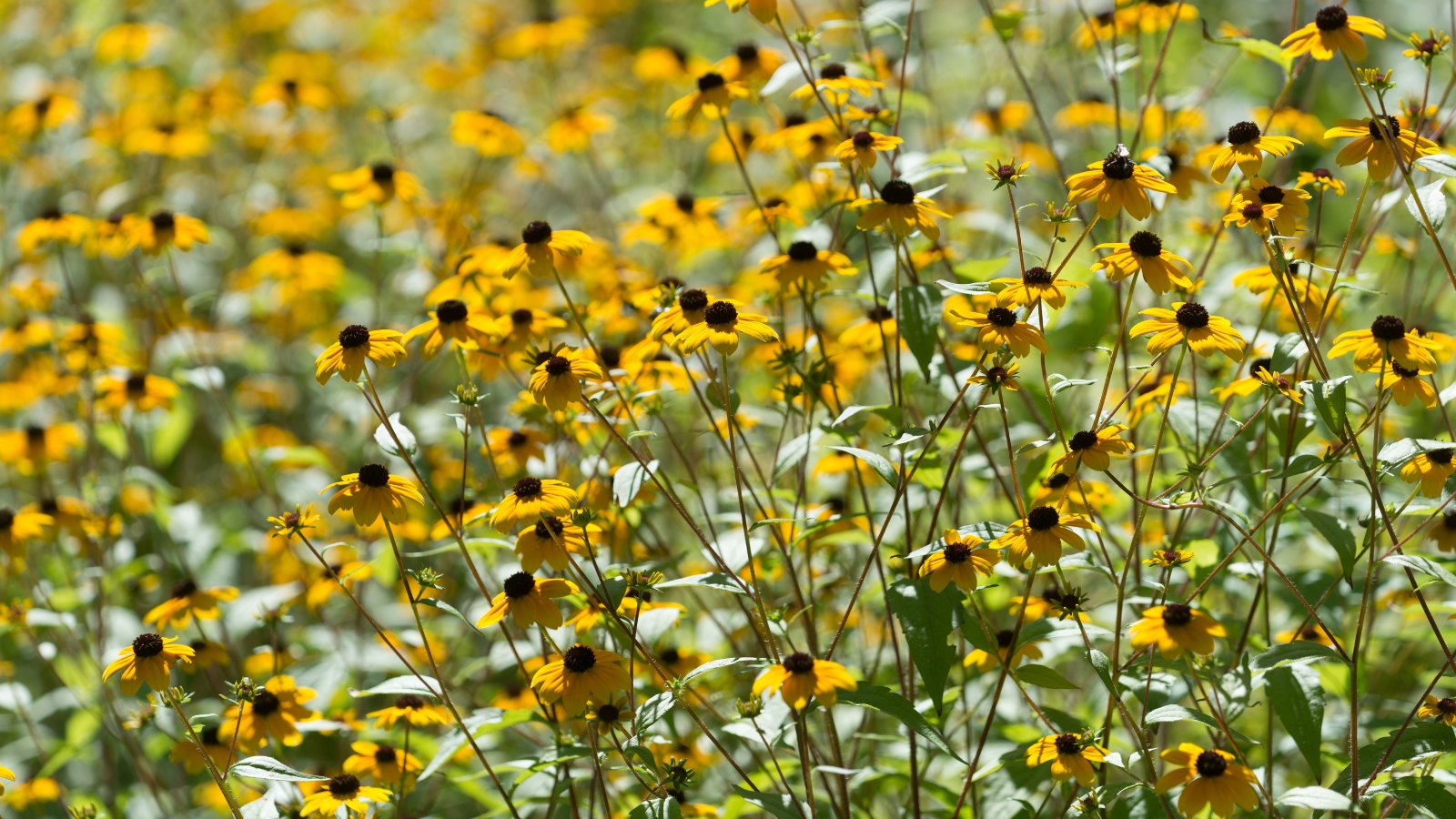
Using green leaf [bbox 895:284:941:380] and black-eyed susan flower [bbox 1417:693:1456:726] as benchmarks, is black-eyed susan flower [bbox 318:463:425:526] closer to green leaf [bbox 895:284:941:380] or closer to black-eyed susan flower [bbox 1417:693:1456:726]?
green leaf [bbox 895:284:941:380]

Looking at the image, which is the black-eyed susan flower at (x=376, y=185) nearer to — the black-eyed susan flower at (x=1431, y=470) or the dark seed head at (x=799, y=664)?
the dark seed head at (x=799, y=664)

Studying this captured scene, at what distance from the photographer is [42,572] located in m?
4.31

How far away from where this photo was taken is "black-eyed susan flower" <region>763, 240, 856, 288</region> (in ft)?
8.57

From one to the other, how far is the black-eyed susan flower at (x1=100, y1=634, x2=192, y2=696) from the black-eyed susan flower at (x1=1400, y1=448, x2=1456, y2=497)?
2.29 m

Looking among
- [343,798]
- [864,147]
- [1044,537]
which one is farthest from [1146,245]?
[343,798]

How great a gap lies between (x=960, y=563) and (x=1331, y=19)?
1.26 m

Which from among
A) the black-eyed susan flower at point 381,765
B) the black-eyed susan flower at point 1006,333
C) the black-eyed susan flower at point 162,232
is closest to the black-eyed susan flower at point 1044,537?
the black-eyed susan flower at point 1006,333

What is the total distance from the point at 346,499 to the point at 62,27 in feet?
19.2

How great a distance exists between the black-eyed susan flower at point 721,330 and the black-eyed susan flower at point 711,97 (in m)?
0.85

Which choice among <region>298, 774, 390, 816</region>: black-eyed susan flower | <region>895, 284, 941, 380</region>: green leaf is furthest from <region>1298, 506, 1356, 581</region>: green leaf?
<region>298, 774, 390, 816</region>: black-eyed susan flower

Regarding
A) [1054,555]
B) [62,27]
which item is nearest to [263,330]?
[62,27]

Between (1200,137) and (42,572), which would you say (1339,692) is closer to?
(1200,137)

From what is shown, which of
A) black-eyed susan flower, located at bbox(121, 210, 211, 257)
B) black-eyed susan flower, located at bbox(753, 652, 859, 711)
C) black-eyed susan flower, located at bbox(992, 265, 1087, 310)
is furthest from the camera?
black-eyed susan flower, located at bbox(121, 210, 211, 257)

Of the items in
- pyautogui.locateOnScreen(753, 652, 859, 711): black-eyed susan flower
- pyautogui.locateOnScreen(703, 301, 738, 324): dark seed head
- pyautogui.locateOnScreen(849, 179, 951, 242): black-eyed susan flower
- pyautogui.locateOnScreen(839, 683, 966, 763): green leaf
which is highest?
pyautogui.locateOnScreen(849, 179, 951, 242): black-eyed susan flower
